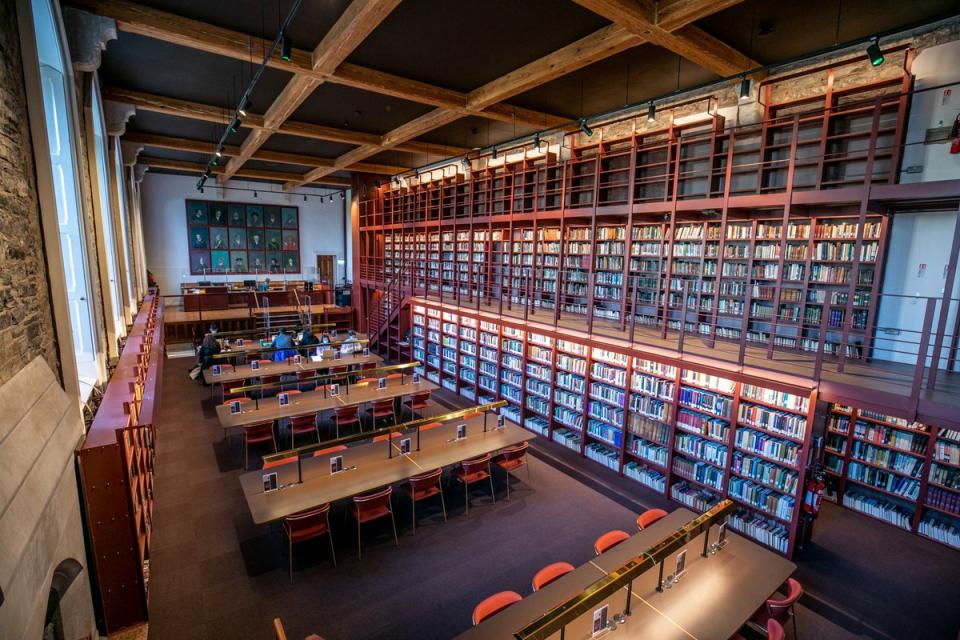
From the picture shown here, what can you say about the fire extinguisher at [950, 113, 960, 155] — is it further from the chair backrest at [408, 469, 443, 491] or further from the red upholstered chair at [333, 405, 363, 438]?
the red upholstered chair at [333, 405, 363, 438]

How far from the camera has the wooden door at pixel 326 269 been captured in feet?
68.3

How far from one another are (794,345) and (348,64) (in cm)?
766

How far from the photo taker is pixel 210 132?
10.9m

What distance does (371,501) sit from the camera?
4.97 m

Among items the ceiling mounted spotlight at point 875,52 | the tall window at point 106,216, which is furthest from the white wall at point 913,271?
the tall window at point 106,216

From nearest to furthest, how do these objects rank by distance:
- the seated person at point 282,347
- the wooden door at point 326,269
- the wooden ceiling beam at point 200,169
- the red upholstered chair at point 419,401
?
the red upholstered chair at point 419,401
the seated person at point 282,347
the wooden ceiling beam at point 200,169
the wooden door at point 326,269

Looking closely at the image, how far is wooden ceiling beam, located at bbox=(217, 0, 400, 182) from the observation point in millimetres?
4457

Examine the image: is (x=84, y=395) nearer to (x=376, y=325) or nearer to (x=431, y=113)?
(x=431, y=113)

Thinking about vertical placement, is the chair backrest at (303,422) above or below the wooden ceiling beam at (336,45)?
below

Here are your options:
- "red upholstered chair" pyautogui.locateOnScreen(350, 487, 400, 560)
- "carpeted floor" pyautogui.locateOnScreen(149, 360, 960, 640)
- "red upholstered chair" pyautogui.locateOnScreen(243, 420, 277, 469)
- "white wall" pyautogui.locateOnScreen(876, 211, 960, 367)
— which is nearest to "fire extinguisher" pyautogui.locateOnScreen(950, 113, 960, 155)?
"white wall" pyautogui.locateOnScreen(876, 211, 960, 367)

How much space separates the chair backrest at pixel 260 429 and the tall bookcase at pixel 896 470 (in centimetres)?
817

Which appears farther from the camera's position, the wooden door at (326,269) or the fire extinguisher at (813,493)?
the wooden door at (326,269)

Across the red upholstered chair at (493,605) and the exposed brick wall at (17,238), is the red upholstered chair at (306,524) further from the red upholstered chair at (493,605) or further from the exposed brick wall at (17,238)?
the exposed brick wall at (17,238)

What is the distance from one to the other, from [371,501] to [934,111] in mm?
8033
